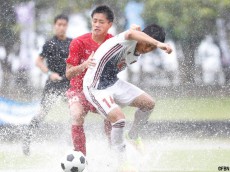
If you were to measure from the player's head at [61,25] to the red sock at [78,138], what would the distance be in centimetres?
221

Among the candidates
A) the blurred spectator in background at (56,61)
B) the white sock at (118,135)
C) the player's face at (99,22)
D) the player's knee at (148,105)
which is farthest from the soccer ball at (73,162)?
the blurred spectator in background at (56,61)

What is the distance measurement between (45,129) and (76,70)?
590 cm

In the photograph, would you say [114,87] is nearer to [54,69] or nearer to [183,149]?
[54,69]

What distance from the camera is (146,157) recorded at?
9062 millimetres


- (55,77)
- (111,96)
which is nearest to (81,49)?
(111,96)

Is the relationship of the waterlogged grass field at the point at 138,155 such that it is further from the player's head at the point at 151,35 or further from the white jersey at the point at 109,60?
the player's head at the point at 151,35

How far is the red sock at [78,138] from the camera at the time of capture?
8359 mm

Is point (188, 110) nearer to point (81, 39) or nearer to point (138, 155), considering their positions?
point (138, 155)

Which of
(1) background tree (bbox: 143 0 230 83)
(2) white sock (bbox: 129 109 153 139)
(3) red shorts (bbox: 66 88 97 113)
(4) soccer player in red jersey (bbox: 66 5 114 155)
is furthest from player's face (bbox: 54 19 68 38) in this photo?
(1) background tree (bbox: 143 0 230 83)

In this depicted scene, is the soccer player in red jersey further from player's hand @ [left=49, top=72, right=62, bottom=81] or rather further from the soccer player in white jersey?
player's hand @ [left=49, top=72, right=62, bottom=81]

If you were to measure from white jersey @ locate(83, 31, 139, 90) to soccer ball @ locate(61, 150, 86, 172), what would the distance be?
69cm

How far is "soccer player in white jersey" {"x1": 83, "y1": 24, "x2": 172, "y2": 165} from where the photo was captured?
25.8 feet

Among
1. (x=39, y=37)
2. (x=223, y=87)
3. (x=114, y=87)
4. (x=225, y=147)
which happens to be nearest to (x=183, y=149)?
(x=225, y=147)

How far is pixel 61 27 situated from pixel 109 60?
243 centimetres
